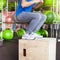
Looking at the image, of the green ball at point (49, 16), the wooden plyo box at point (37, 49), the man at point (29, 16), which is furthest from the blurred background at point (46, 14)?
the wooden plyo box at point (37, 49)

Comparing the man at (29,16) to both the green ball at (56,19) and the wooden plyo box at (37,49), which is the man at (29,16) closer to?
the wooden plyo box at (37,49)

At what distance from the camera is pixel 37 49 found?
2211mm

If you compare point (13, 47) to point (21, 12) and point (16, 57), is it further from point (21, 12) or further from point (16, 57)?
point (21, 12)

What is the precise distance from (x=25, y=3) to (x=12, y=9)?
1348 mm

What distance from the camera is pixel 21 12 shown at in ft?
9.97

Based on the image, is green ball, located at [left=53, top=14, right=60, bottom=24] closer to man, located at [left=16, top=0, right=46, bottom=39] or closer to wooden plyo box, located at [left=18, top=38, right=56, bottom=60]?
man, located at [left=16, top=0, right=46, bottom=39]

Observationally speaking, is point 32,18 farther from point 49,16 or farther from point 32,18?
point 49,16

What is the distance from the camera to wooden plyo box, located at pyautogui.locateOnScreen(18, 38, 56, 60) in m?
2.18

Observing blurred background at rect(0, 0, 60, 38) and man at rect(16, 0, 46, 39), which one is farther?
blurred background at rect(0, 0, 60, 38)

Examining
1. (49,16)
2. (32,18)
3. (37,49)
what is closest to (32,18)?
(32,18)

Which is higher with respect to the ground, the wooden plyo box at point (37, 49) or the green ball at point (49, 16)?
the green ball at point (49, 16)

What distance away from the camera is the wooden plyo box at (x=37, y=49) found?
7.14 ft

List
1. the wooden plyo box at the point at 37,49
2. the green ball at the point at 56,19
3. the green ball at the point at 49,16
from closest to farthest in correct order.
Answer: the wooden plyo box at the point at 37,49, the green ball at the point at 49,16, the green ball at the point at 56,19

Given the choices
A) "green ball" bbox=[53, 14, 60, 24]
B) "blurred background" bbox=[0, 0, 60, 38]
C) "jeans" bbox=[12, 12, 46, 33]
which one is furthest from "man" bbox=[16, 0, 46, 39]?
"green ball" bbox=[53, 14, 60, 24]
